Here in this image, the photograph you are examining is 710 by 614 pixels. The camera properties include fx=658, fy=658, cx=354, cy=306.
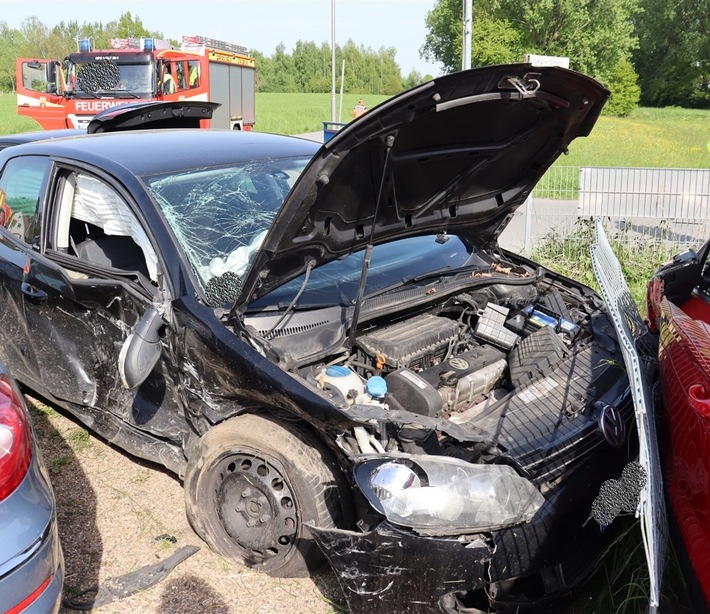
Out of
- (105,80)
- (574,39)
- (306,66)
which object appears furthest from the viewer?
(306,66)

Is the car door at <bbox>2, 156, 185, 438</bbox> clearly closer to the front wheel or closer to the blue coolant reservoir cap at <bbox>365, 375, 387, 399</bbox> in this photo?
the front wheel

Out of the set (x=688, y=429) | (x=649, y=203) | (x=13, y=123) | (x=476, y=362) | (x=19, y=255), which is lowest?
(x=476, y=362)

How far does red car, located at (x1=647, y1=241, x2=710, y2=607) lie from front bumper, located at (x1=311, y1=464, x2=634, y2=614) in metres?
0.35

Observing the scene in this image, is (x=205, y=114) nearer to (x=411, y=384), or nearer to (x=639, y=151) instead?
(x=411, y=384)

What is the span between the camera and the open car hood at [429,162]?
244 centimetres

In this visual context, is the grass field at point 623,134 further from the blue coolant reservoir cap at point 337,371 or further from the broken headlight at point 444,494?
the broken headlight at point 444,494

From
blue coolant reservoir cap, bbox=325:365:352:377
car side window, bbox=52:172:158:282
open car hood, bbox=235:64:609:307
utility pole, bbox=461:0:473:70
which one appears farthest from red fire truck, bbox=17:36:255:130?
blue coolant reservoir cap, bbox=325:365:352:377

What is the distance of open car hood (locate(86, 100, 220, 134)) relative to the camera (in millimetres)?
5566

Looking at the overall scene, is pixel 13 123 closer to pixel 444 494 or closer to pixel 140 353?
pixel 140 353

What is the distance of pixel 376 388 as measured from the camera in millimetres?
2725


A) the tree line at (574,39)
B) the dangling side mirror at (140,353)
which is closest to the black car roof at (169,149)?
the dangling side mirror at (140,353)

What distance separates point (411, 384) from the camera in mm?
2762

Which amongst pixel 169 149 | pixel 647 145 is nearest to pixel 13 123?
pixel 647 145

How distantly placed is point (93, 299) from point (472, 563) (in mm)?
2079
